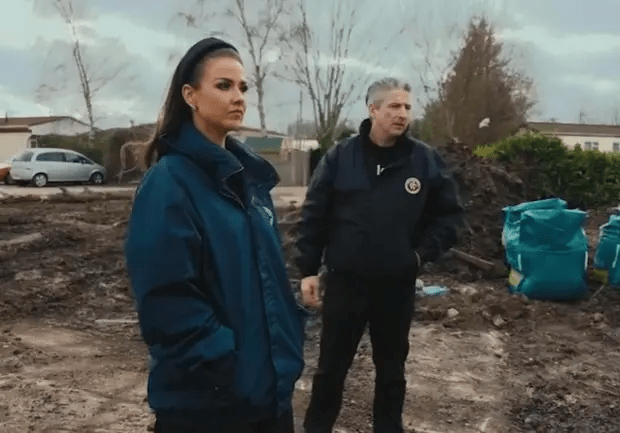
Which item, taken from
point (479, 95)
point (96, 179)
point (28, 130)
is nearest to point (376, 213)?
point (96, 179)

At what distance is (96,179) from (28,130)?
20780mm

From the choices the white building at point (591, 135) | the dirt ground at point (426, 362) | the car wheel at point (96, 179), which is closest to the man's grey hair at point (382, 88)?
the dirt ground at point (426, 362)

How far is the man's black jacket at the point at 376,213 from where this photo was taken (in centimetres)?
346

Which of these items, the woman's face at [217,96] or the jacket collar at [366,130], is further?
the jacket collar at [366,130]

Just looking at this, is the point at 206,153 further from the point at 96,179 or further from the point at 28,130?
the point at 28,130

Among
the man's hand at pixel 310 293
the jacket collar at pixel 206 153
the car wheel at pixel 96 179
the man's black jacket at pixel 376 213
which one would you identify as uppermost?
the jacket collar at pixel 206 153

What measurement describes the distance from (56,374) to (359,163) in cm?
302

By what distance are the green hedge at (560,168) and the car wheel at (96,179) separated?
2004cm

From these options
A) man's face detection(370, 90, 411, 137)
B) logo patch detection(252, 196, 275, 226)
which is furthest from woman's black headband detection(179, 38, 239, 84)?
man's face detection(370, 90, 411, 137)

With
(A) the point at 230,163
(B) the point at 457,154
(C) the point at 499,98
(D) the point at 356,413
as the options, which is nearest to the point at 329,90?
(C) the point at 499,98

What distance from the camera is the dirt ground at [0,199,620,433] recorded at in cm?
442

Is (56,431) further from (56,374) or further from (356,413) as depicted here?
(356,413)

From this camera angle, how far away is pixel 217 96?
203 centimetres

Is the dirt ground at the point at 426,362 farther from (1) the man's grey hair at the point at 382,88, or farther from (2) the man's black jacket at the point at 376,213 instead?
(1) the man's grey hair at the point at 382,88
